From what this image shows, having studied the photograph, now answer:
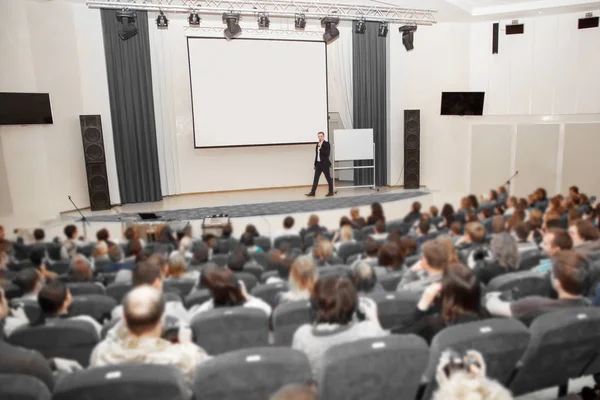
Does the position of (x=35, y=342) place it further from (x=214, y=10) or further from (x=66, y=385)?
(x=214, y=10)

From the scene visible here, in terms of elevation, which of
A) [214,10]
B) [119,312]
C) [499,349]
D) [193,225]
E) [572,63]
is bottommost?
[499,349]

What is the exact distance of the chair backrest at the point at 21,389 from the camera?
7.47 ft

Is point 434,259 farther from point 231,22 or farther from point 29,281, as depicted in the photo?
point 231,22

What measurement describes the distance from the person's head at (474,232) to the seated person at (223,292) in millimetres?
1867

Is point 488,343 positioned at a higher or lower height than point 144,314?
lower

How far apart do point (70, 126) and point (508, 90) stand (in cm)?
1146

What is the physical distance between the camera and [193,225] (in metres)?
3.71

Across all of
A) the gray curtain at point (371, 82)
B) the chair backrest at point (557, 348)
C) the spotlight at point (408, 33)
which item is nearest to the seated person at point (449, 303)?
the chair backrest at point (557, 348)

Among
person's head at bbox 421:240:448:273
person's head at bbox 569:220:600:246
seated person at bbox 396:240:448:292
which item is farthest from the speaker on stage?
person's head at bbox 569:220:600:246

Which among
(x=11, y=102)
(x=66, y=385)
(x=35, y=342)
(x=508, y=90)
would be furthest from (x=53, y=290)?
(x=508, y=90)

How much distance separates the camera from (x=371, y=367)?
2.61 m

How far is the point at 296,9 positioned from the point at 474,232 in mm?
8088

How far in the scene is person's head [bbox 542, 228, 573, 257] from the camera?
3.73 metres

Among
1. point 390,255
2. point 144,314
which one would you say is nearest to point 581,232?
point 390,255
